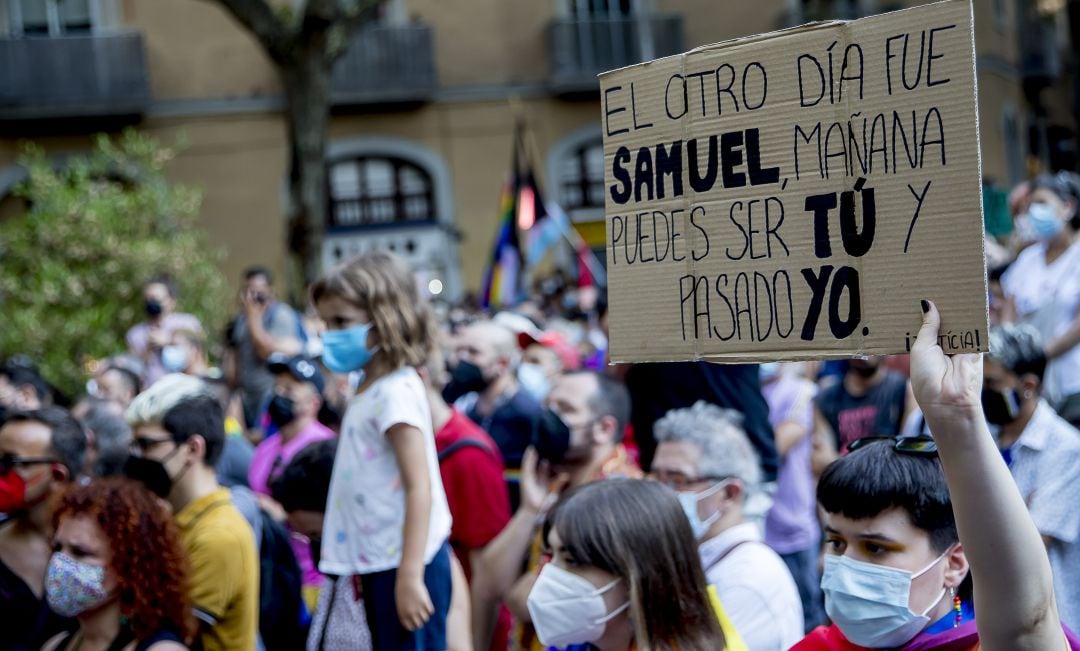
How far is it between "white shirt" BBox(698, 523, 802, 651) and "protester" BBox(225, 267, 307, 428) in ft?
13.5

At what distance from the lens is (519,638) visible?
384cm

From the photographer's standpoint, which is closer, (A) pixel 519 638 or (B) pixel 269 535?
(A) pixel 519 638

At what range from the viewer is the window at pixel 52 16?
21.2 m

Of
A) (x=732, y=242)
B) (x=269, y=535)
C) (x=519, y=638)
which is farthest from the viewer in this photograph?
(x=269, y=535)

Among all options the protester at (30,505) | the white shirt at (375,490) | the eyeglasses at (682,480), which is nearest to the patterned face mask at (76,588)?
the protester at (30,505)

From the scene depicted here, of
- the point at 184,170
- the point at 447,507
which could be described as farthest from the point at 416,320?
the point at 184,170

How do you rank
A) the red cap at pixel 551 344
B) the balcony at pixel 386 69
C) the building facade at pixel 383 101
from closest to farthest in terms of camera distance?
the red cap at pixel 551 344 → the building facade at pixel 383 101 → the balcony at pixel 386 69

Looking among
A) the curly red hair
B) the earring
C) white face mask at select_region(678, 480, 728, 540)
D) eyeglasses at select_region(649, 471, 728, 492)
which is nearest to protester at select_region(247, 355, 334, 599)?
the curly red hair

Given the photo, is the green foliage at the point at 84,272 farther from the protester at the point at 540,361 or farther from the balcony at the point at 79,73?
the protester at the point at 540,361

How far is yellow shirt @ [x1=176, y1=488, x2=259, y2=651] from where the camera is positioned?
3.86 metres

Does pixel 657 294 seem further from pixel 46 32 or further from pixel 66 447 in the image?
pixel 46 32

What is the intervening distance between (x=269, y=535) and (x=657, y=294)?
7.71 feet

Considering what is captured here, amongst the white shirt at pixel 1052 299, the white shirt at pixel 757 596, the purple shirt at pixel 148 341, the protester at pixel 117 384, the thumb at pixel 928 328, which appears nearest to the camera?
the thumb at pixel 928 328

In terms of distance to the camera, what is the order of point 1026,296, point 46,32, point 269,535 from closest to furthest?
point 269,535
point 1026,296
point 46,32
